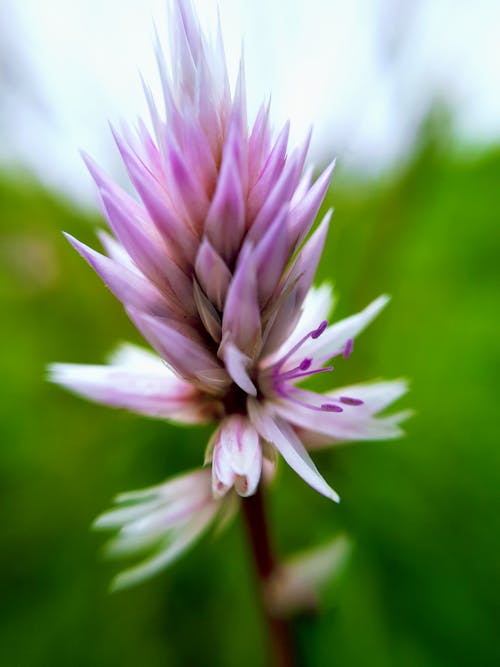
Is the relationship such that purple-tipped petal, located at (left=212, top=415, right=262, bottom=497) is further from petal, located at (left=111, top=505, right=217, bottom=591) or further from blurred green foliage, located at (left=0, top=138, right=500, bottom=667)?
blurred green foliage, located at (left=0, top=138, right=500, bottom=667)

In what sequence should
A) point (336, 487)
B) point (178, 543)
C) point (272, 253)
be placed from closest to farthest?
point (272, 253) < point (178, 543) < point (336, 487)

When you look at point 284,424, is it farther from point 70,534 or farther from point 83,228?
point 83,228

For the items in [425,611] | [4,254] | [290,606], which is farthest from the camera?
[4,254]

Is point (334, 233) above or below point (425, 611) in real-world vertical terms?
above

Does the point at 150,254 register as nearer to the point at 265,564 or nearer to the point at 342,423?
the point at 342,423

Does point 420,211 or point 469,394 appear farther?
point 420,211

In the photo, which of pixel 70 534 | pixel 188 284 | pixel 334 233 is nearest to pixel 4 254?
pixel 70 534

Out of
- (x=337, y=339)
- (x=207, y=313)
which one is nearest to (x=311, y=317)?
(x=337, y=339)
